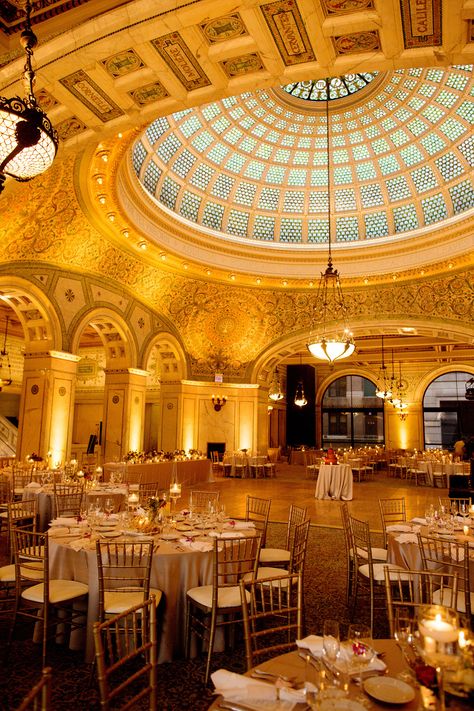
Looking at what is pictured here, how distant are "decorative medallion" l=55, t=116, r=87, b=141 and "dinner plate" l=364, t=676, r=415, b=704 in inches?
270

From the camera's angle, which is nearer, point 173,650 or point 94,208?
point 173,650

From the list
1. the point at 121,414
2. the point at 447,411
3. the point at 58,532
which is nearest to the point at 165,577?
the point at 58,532

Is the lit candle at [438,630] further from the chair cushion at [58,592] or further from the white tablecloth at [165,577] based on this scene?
the chair cushion at [58,592]

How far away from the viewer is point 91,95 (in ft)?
19.7

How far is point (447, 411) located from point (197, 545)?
2512 centimetres

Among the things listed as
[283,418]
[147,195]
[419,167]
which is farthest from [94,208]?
[283,418]

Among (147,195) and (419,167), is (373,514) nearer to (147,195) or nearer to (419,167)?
(147,195)

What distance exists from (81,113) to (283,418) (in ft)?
76.8

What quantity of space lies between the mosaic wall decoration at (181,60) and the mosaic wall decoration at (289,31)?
3.21 feet

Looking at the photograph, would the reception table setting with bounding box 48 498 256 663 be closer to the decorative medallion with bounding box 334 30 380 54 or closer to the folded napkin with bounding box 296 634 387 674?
the folded napkin with bounding box 296 634 387 674

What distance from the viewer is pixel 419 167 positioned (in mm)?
15633

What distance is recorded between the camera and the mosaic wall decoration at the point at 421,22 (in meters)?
4.64

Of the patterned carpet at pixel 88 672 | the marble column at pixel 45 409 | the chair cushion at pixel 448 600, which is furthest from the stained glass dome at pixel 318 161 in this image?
the chair cushion at pixel 448 600

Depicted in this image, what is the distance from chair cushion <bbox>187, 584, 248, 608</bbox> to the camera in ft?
13.0
